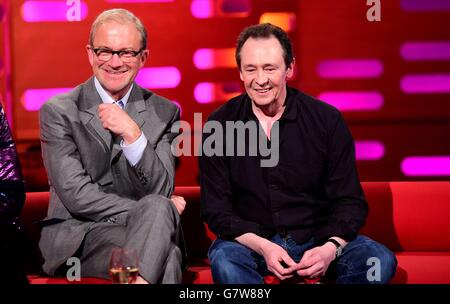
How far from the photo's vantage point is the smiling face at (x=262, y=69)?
3051 mm

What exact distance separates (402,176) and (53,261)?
200 centimetres

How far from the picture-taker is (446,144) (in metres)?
4.02

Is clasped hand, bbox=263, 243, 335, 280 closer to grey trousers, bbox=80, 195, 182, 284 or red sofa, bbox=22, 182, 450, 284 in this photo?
grey trousers, bbox=80, 195, 182, 284

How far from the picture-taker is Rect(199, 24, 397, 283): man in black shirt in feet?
9.84

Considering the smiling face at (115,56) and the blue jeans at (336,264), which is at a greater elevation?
the smiling face at (115,56)

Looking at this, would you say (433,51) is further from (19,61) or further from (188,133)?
(19,61)

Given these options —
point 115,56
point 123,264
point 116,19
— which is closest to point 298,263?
point 123,264

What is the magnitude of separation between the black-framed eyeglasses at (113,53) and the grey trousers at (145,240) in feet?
2.14

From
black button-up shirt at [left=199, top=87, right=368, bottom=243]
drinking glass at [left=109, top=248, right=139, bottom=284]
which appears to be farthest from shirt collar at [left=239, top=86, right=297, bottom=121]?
drinking glass at [left=109, top=248, right=139, bottom=284]

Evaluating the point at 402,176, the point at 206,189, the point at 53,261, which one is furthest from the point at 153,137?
the point at 402,176

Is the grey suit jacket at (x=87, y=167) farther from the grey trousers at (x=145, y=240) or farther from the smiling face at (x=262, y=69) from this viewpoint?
the smiling face at (x=262, y=69)

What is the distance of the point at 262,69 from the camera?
10.0 ft

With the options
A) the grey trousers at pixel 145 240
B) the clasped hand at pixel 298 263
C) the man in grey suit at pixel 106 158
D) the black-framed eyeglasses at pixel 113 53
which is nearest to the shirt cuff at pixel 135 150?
the man in grey suit at pixel 106 158
